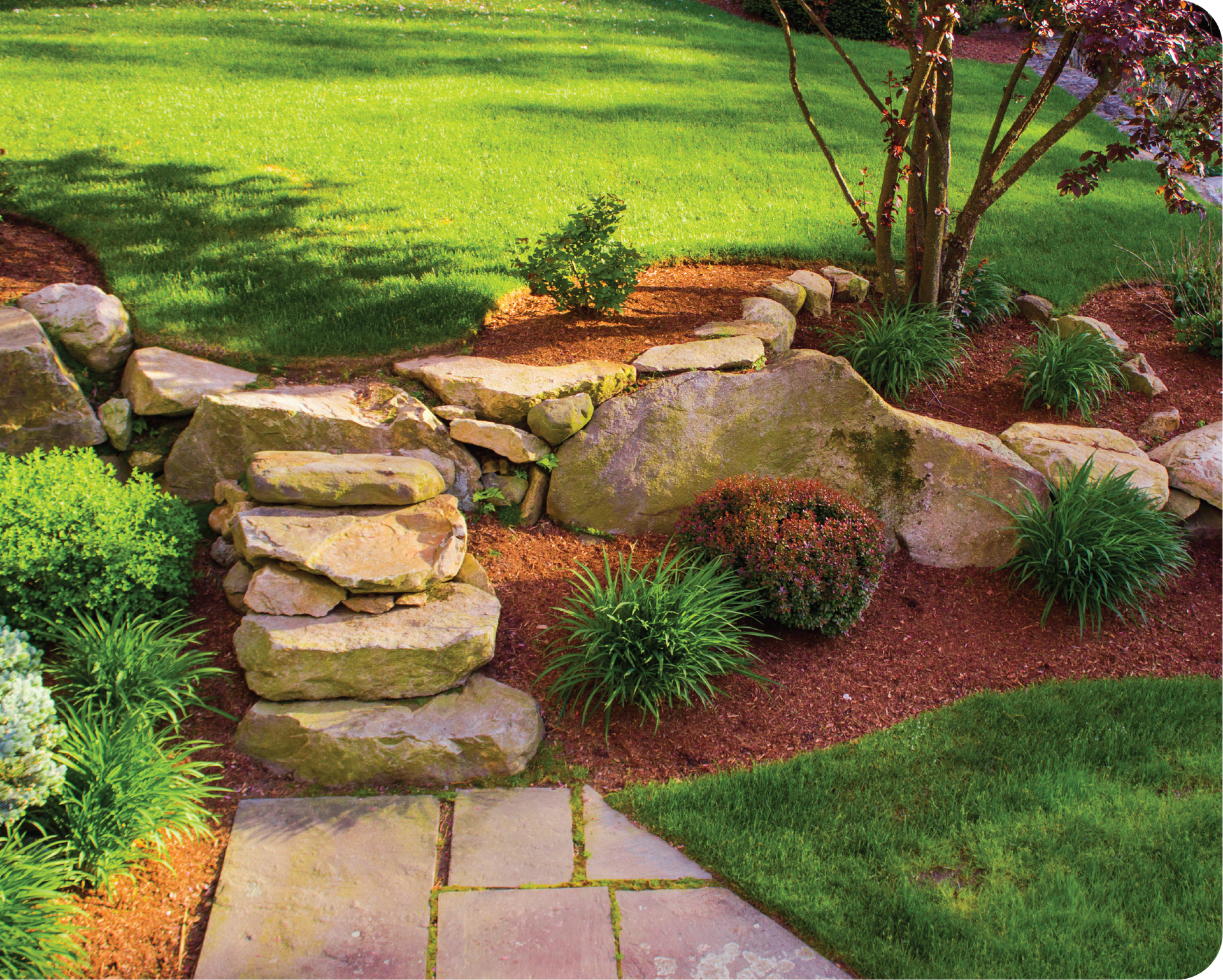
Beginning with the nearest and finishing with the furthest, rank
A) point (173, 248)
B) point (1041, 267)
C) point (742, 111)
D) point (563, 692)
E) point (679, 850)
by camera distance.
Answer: point (679, 850)
point (563, 692)
point (173, 248)
point (1041, 267)
point (742, 111)

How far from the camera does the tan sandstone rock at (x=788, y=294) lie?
6238 millimetres

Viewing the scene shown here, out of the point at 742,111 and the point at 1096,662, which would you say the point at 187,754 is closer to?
the point at 1096,662

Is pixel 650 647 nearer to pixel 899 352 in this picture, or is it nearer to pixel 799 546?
pixel 799 546

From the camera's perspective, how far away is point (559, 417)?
4.66m

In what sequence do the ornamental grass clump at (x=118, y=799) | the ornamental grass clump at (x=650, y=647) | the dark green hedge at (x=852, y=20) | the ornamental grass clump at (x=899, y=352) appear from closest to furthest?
the ornamental grass clump at (x=118, y=799) < the ornamental grass clump at (x=650, y=647) < the ornamental grass clump at (x=899, y=352) < the dark green hedge at (x=852, y=20)

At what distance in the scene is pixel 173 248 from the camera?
5930mm

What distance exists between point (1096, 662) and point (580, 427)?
2.85m

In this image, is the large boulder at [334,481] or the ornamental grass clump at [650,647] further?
the large boulder at [334,481]

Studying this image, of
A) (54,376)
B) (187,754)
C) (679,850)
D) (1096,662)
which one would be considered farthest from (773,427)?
(54,376)

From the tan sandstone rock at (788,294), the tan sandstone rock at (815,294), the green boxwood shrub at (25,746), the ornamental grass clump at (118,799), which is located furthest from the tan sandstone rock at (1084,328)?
the green boxwood shrub at (25,746)

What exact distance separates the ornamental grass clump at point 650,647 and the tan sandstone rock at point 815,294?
3.13 m

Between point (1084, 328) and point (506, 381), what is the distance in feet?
13.9

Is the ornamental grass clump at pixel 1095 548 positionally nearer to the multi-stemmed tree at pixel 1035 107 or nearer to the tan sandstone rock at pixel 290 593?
the multi-stemmed tree at pixel 1035 107

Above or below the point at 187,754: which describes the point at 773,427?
above
